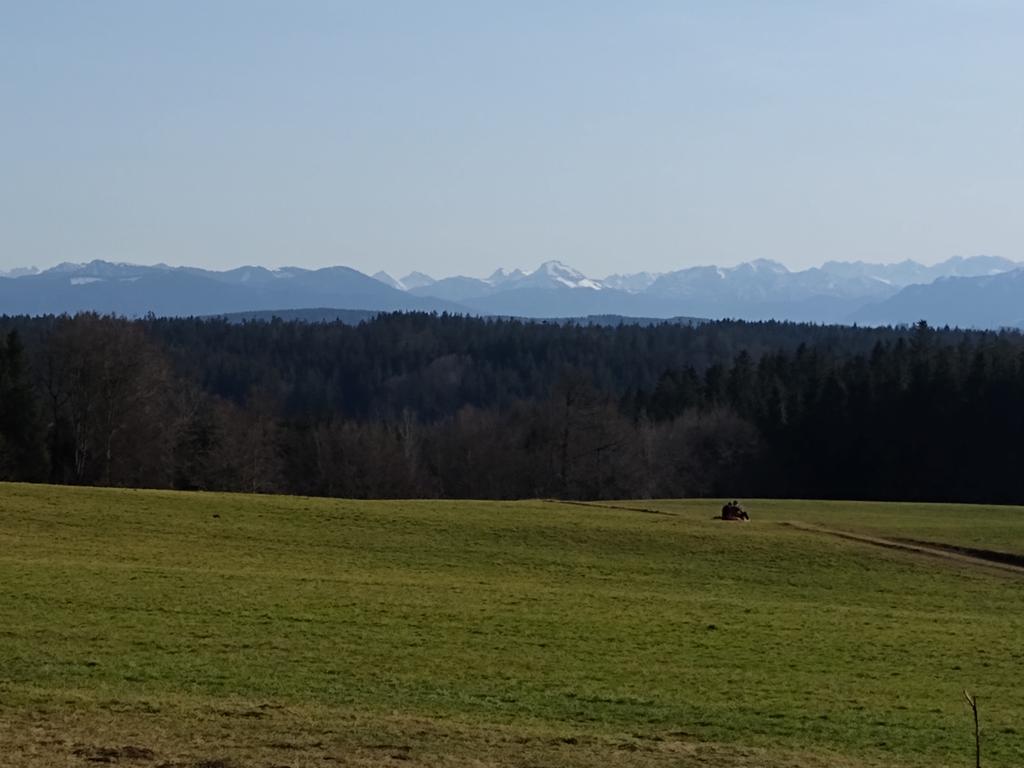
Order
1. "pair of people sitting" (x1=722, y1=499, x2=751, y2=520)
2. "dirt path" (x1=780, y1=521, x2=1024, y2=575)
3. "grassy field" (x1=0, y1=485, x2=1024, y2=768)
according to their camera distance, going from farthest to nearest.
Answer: "pair of people sitting" (x1=722, y1=499, x2=751, y2=520) → "dirt path" (x1=780, y1=521, x2=1024, y2=575) → "grassy field" (x1=0, y1=485, x2=1024, y2=768)

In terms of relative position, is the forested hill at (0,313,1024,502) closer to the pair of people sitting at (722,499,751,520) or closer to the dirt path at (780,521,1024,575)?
the pair of people sitting at (722,499,751,520)

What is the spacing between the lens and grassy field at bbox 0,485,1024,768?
54.4ft

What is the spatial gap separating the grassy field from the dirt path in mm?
991

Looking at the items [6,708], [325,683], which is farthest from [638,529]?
[6,708]

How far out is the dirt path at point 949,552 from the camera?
1711 inches

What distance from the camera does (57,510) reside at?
4338 cm

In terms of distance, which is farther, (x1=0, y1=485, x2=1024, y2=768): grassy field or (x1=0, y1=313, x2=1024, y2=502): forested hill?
(x1=0, y1=313, x2=1024, y2=502): forested hill

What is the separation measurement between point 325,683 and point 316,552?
20.0 m

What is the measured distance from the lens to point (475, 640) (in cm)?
2511

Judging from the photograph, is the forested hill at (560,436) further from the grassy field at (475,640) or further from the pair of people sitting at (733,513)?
the pair of people sitting at (733,513)

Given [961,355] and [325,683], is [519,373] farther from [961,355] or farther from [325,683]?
[325,683]

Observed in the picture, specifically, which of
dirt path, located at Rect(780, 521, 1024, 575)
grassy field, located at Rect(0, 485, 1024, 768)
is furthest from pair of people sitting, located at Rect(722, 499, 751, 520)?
grassy field, located at Rect(0, 485, 1024, 768)

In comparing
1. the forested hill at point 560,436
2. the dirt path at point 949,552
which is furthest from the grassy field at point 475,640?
the forested hill at point 560,436

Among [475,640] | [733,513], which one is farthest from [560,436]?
[475,640]
